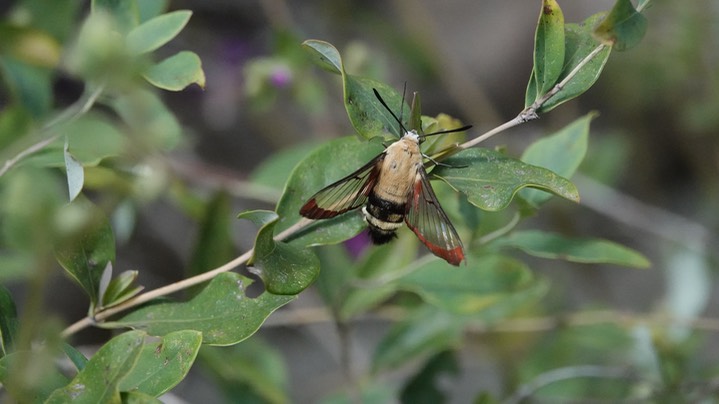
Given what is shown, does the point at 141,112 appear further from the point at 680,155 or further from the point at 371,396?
the point at 680,155

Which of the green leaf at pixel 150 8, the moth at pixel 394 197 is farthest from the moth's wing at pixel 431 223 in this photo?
the green leaf at pixel 150 8

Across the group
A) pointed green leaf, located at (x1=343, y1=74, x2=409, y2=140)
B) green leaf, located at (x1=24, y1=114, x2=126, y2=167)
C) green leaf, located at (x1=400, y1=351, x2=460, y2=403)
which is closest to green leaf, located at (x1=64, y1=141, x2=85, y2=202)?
green leaf, located at (x1=24, y1=114, x2=126, y2=167)

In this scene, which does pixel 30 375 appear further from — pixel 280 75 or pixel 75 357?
pixel 280 75

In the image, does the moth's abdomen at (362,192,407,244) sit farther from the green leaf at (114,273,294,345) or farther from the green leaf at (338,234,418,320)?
the green leaf at (338,234,418,320)

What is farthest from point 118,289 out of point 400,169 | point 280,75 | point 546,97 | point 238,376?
point 280,75

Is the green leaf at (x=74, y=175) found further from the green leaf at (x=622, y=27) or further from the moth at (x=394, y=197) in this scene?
the green leaf at (x=622, y=27)

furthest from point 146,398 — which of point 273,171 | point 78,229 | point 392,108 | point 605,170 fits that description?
point 605,170
